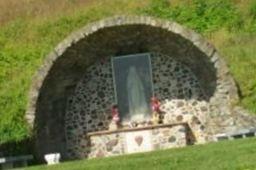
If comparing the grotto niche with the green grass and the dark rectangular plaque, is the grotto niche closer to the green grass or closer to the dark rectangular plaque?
the dark rectangular plaque

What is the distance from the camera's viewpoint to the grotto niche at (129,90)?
1681 cm

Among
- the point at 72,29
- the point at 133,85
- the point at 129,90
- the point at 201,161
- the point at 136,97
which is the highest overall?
the point at 72,29

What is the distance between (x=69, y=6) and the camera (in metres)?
22.3

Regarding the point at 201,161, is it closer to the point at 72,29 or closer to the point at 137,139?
the point at 137,139

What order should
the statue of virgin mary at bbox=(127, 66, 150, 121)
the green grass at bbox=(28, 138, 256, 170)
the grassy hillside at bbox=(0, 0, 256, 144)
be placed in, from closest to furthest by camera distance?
the green grass at bbox=(28, 138, 256, 170), the grassy hillside at bbox=(0, 0, 256, 144), the statue of virgin mary at bbox=(127, 66, 150, 121)

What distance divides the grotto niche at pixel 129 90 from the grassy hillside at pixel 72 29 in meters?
0.64

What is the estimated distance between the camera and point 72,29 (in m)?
20.8

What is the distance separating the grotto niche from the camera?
16.8m

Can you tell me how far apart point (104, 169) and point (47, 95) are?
6051 mm

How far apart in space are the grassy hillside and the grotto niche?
0.64 m

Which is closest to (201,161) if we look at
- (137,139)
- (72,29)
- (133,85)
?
(137,139)

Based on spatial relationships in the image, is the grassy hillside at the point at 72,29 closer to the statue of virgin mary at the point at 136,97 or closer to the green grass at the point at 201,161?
the statue of virgin mary at the point at 136,97

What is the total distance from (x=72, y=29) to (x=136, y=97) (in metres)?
3.39

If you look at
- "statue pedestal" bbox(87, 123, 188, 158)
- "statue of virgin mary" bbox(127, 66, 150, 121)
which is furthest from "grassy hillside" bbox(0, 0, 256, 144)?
"statue of virgin mary" bbox(127, 66, 150, 121)
